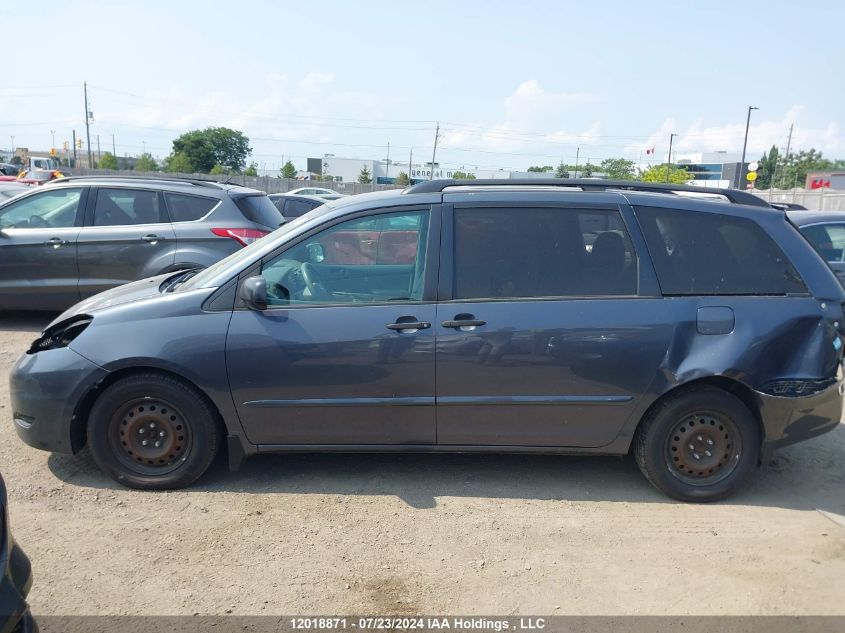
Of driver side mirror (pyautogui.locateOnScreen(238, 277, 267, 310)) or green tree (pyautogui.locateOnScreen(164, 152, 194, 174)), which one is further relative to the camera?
A: green tree (pyautogui.locateOnScreen(164, 152, 194, 174))

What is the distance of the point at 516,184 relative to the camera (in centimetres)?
457

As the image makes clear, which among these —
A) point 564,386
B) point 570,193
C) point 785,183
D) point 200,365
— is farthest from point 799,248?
point 785,183

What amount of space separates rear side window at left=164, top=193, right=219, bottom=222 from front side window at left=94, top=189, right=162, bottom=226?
160 mm

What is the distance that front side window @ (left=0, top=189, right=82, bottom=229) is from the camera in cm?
809

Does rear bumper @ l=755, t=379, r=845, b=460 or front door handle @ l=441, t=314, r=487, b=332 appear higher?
front door handle @ l=441, t=314, r=487, b=332

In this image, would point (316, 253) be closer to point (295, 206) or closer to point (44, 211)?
point (44, 211)

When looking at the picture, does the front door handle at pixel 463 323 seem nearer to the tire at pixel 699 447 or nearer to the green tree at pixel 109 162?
the tire at pixel 699 447

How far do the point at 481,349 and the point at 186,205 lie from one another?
17.3ft

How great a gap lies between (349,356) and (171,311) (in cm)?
109

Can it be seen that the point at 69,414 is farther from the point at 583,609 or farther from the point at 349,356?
the point at 583,609

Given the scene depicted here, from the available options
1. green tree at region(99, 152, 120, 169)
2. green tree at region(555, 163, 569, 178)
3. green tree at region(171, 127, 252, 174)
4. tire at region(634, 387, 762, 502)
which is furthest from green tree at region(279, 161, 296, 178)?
tire at region(634, 387, 762, 502)

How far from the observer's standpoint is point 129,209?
8062 millimetres

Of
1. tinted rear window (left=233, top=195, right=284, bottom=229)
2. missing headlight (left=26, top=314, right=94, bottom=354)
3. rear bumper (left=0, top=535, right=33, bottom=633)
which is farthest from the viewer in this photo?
tinted rear window (left=233, top=195, right=284, bottom=229)

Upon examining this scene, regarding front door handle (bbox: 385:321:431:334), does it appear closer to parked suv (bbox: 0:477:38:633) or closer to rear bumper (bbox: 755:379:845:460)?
rear bumper (bbox: 755:379:845:460)
